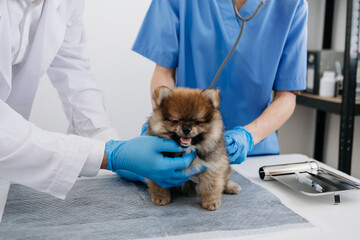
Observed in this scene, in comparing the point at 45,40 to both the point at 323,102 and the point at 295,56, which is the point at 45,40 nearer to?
the point at 295,56

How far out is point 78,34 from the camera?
175 centimetres

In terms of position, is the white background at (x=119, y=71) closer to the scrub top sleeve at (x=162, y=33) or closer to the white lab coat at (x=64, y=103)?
the white lab coat at (x=64, y=103)

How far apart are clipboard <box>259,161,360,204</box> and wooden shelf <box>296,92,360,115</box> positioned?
1.41 meters

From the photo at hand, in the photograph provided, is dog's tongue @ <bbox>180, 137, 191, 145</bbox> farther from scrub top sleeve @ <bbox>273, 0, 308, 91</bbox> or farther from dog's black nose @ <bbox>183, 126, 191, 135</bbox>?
scrub top sleeve @ <bbox>273, 0, 308, 91</bbox>

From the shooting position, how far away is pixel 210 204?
116cm

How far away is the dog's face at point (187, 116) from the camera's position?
3.49 ft

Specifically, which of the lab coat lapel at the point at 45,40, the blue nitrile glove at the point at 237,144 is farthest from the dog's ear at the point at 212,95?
the lab coat lapel at the point at 45,40

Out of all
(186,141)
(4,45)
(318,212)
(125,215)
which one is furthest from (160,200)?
(4,45)

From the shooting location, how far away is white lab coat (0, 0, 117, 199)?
1.10m

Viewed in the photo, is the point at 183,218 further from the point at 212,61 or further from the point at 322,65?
the point at 322,65

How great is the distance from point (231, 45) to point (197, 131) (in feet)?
2.34

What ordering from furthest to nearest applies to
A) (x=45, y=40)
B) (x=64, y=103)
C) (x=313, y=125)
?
(x=313, y=125) → (x=64, y=103) → (x=45, y=40)

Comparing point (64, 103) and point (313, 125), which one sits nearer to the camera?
point (64, 103)

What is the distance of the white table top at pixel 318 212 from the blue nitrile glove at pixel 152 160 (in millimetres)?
306
